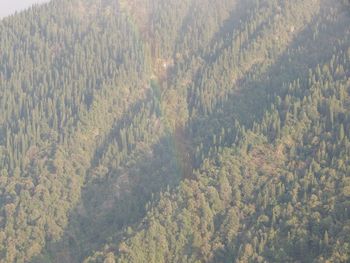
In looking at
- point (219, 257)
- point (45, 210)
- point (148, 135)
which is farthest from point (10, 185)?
point (219, 257)

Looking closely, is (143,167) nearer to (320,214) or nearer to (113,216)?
(113,216)

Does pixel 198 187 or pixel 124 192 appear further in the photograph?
pixel 124 192

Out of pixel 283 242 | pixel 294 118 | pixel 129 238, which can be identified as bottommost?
pixel 283 242

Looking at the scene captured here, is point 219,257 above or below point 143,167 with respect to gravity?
below

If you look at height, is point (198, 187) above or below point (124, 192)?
below

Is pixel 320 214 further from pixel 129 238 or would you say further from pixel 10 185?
pixel 10 185

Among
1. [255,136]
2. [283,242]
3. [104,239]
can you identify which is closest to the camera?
[283,242]

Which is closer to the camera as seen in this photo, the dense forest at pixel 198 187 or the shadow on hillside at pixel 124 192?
the dense forest at pixel 198 187

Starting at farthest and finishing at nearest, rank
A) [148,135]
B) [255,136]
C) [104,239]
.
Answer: [148,135] → [255,136] → [104,239]

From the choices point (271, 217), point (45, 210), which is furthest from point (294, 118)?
point (45, 210)

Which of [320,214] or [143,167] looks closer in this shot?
[320,214]

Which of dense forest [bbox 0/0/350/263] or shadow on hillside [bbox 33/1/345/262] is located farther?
shadow on hillside [bbox 33/1/345/262]
